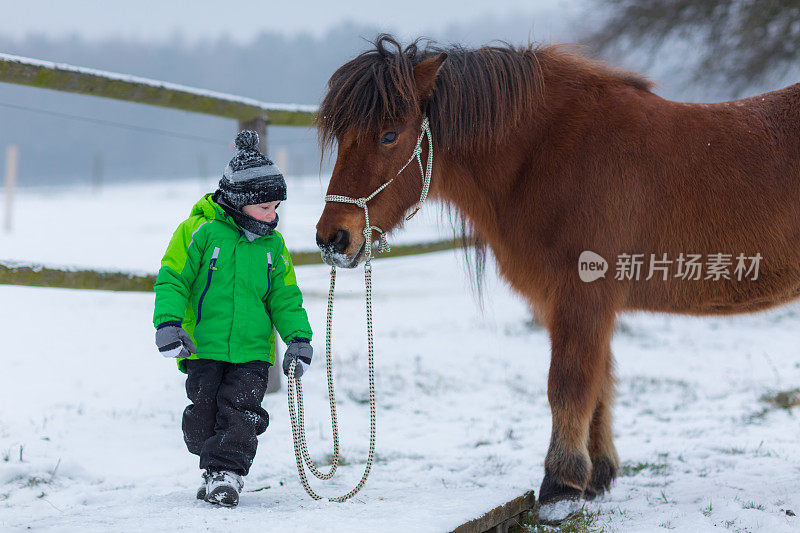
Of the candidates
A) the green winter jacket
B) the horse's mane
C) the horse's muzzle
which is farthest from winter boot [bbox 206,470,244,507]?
the horse's mane

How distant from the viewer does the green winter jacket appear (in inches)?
94.0

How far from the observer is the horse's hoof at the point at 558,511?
8.63ft

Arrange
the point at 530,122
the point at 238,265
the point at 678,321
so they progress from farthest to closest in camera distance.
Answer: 1. the point at 678,321
2. the point at 530,122
3. the point at 238,265

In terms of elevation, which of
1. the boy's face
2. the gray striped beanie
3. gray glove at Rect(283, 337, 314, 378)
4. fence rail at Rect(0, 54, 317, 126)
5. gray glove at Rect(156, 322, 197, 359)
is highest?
fence rail at Rect(0, 54, 317, 126)

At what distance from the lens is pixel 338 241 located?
2393 mm

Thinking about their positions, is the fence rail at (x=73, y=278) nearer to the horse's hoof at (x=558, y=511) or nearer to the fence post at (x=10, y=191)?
the horse's hoof at (x=558, y=511)

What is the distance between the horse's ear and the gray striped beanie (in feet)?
2.31

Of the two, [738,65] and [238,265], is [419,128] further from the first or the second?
[738,65]

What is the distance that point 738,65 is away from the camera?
31.9ft

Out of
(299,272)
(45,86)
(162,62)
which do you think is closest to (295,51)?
(162,62)

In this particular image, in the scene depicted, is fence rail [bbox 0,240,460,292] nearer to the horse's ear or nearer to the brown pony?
the brown pony

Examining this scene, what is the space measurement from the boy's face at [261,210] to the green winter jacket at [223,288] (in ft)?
0.30

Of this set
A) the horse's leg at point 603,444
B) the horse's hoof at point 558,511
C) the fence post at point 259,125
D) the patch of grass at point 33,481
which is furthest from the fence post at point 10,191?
the horse's hoof at point 558,511

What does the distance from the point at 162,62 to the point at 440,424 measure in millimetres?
57145
